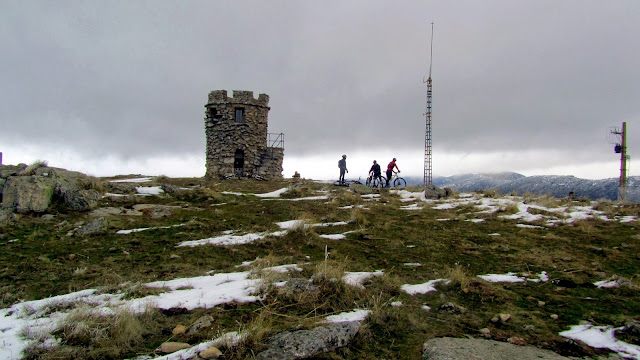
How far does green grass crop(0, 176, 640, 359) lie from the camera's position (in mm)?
4129

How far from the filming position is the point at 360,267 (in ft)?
22.2

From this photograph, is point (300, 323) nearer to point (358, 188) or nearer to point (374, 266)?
point (374, 266)

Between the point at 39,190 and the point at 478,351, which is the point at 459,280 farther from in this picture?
the point at 39,190

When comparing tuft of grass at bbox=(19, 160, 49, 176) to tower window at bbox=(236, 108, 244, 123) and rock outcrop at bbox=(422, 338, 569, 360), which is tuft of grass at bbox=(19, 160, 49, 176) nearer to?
rock outcrop at bbox=(422, 338, 569, 360)

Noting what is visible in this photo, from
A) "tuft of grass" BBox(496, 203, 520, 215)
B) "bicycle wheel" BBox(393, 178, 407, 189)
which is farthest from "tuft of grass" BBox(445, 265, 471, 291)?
"bicycle wheel" BBox(393, 178, 407, 189)

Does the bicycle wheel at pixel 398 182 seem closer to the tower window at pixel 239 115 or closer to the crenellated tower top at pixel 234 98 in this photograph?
the crenellated tower top at pixel 234 98

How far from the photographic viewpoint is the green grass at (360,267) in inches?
163

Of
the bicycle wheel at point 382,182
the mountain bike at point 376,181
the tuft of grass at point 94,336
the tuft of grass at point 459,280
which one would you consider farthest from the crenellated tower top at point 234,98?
the tuft of grass at point 94,336

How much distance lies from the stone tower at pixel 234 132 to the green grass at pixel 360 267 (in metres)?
18.6

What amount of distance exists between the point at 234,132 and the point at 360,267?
85.6 feet

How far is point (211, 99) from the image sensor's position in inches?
1226

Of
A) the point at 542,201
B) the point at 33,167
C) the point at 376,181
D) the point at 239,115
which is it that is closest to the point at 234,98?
the point at 239,115

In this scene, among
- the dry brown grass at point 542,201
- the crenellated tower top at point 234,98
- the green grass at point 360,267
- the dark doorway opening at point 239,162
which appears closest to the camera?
the green grass at point 360,267

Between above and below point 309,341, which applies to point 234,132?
above
